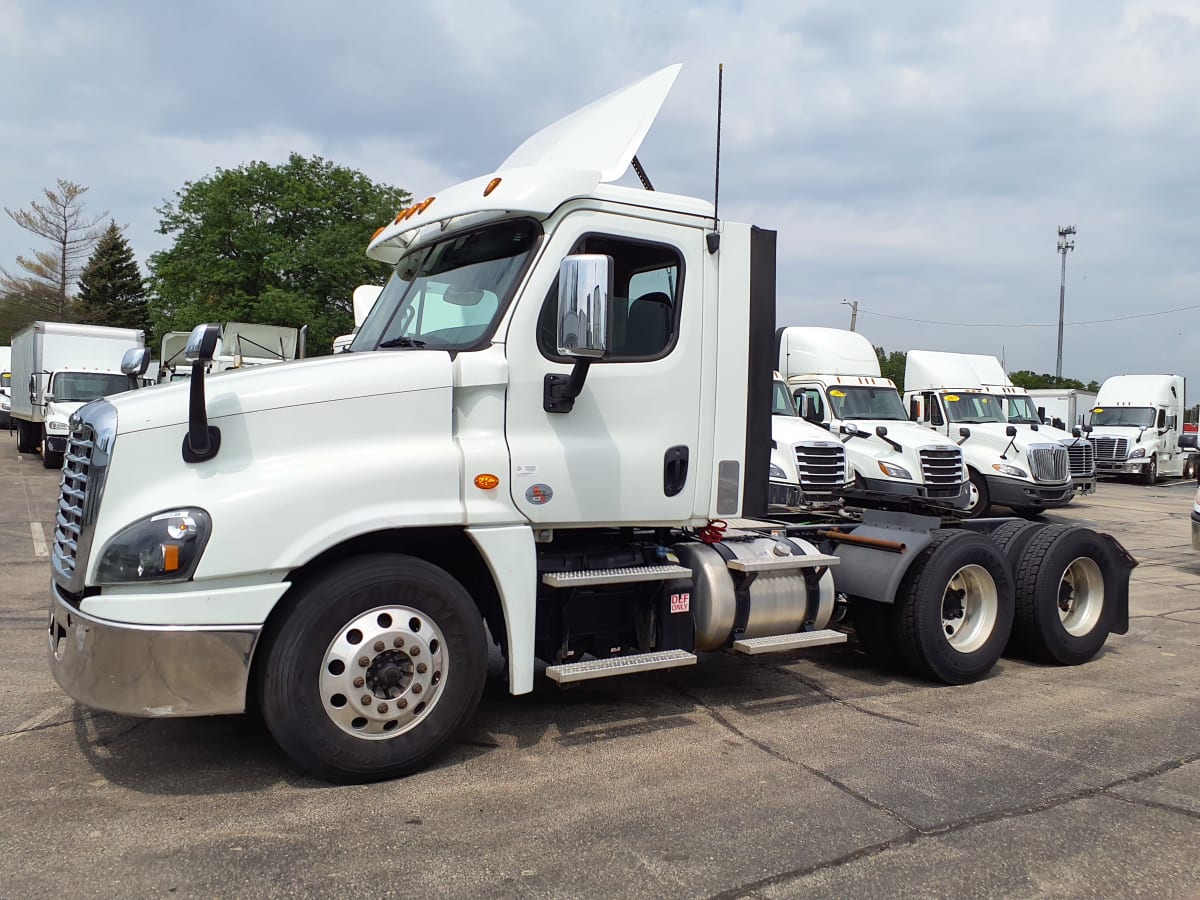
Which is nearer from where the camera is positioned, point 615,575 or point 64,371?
point 615,575

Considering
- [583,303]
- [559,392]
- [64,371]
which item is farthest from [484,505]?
[64,371]

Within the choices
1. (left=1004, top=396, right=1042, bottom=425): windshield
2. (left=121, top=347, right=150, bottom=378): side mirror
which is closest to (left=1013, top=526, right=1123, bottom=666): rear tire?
(left=121, top=347, right=150, bottom=378): side mirror

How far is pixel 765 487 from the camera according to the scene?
17.8 feet

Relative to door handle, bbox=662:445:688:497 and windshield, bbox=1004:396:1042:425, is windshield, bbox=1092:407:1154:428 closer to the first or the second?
windshield, bbox=1004:396:1042:425

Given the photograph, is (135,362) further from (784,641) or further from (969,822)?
(969,822)

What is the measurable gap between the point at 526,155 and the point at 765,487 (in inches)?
102

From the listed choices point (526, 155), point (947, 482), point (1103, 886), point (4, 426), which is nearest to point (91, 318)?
point (4, 426)

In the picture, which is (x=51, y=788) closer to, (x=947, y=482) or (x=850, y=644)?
(x=850, y=644)

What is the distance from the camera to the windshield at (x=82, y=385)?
21.4 m

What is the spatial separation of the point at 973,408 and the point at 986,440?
1177mm

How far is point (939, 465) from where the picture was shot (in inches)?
619

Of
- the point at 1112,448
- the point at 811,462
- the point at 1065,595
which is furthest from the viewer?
the point at 1112,448

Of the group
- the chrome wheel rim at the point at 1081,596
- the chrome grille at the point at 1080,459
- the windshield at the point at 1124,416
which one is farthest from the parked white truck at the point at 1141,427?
the chrome wheel rim at the point at 1081,596

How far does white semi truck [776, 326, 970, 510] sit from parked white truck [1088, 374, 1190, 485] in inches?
581
